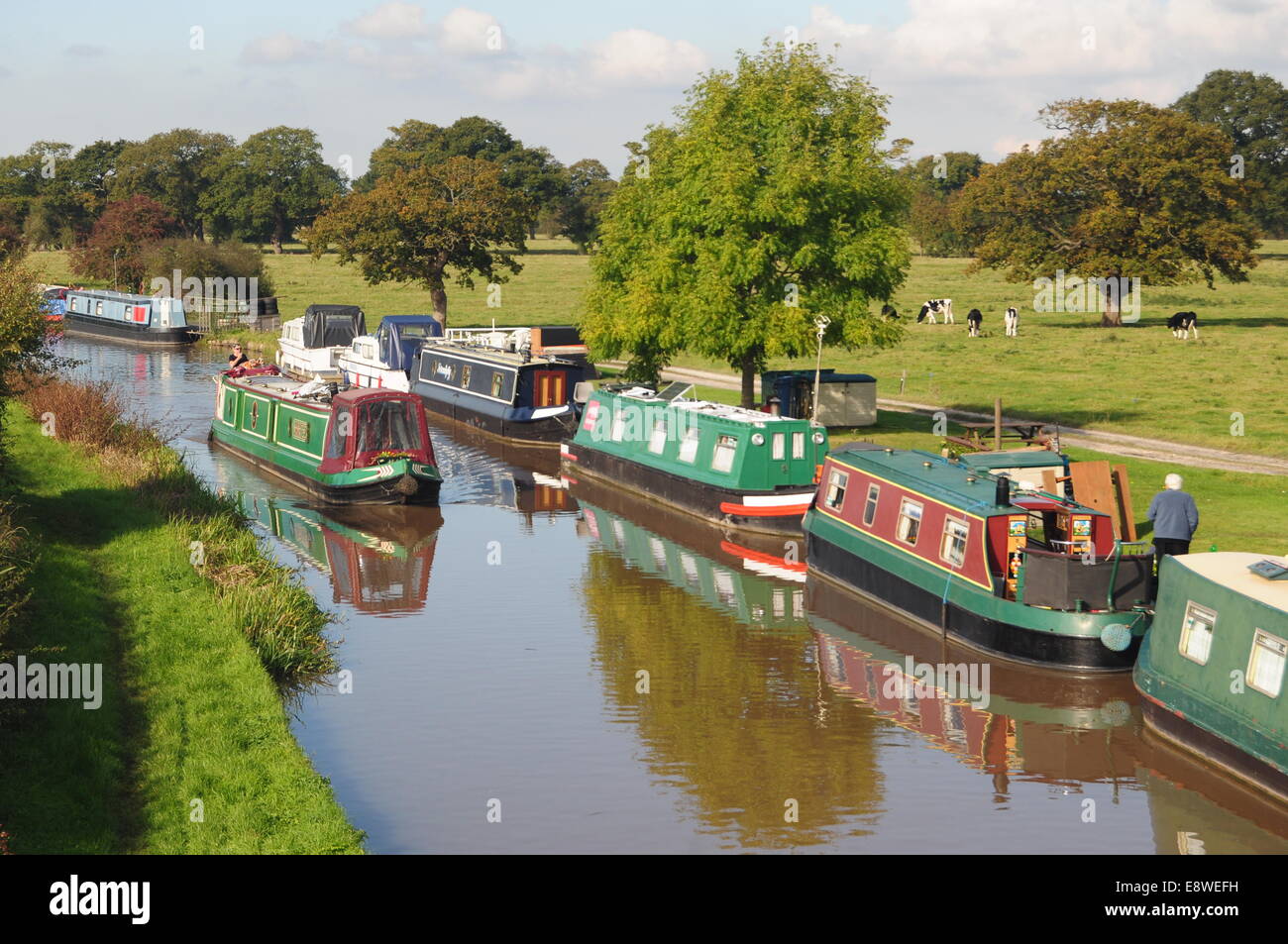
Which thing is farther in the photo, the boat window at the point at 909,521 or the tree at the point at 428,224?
the tree at the point at 428,224

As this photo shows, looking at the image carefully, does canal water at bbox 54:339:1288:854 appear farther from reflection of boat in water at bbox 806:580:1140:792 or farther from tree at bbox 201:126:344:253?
tree at bbox 201:126:344:253

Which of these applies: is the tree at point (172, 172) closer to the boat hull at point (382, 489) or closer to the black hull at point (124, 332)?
the black hull at point (124, 332)

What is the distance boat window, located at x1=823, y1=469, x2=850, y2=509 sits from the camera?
82.6ft

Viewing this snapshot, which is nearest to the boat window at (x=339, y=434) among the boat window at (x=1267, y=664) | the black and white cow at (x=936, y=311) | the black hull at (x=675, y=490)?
the black hull at (x=675, y=490)

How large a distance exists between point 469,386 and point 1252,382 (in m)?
23.6

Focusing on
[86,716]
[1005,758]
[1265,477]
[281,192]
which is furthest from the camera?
[281,192]

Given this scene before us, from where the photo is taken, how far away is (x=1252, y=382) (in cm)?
4466

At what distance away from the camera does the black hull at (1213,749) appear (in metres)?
15.2

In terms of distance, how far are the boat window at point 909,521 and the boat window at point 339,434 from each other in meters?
14.0

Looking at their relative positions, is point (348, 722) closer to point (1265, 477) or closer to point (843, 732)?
point (843, 732)

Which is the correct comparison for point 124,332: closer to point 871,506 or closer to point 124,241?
point 124,241

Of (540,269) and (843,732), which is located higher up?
(540,269)

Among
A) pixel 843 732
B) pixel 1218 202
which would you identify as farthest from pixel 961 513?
pixel 1218 202

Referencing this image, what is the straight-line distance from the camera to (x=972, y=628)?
68.5 feet
